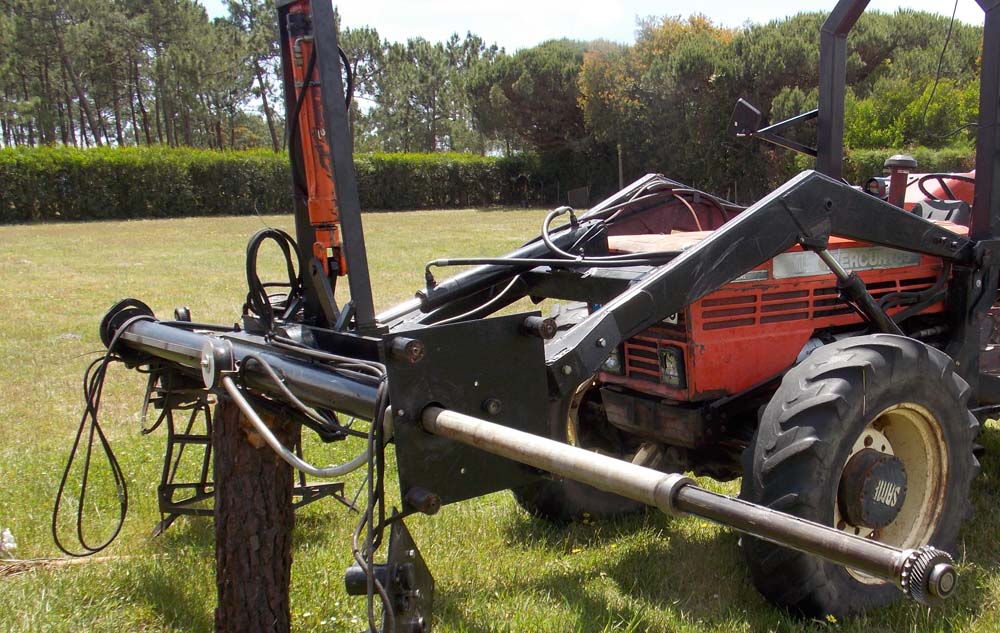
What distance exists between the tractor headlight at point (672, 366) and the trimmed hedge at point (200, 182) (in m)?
28.0

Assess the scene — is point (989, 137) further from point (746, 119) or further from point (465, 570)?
point (465, 570)

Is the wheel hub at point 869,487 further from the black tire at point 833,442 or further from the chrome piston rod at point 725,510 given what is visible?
the chrome piston rod at point 725,510

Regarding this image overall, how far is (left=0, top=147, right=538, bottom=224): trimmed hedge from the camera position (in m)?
29.1

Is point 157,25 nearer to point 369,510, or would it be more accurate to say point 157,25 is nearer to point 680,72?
point 680,72

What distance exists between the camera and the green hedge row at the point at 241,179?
2866 cm

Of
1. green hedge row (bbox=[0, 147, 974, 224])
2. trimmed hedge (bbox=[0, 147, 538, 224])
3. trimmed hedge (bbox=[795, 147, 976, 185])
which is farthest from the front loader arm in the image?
trimmed hedge (bbox=[0, 147, 538, 224])

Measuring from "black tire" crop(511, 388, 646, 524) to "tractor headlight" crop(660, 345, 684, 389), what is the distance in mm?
631

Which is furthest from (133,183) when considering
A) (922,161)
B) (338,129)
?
(338,129)

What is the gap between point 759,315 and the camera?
11.9 feet

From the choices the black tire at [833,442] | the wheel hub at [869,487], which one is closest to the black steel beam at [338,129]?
the black tire at [833,442]

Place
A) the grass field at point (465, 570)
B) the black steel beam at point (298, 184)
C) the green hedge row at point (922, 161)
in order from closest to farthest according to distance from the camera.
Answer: the grass field at point (465, 570) < the black steel beam at point (298, 184) < the green hedge row at point (922, 161)

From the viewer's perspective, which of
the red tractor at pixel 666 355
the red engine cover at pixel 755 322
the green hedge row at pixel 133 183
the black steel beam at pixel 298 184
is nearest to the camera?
the red tractor at pixel 666 355

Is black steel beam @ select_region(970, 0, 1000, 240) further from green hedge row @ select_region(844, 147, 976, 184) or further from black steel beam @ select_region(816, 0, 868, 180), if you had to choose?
green hedge row @ select_region(844, 147, 976, 184)

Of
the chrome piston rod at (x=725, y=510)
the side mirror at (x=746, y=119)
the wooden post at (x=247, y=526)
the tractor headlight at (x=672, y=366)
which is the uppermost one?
the side mirror at (x=746, y=119)
